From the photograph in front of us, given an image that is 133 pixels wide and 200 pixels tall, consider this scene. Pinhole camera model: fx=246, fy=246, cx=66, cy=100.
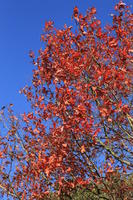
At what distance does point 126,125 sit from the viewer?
688 cm

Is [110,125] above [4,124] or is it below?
below

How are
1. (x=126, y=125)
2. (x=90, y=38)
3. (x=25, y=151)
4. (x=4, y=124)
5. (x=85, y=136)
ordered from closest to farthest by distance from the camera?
(x=85, y=136), (x=90, y=38), (x=126, y=125), (x=25, y=151), (x=4, y=124)

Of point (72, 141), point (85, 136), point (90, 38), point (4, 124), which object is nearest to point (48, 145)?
point (72, 141)

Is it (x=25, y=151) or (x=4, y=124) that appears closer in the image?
(x=25, y=151)

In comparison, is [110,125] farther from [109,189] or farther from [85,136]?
[109,189]

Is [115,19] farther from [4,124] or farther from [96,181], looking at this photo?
[4,124]

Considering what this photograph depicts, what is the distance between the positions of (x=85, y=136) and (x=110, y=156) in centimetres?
114

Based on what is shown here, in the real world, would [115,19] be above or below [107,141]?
above

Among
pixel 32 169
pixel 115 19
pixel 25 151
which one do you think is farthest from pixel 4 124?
pixel 115 19

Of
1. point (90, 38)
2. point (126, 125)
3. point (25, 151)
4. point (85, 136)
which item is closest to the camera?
point (85, 136)

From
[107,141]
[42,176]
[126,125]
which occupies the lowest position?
[42,176]

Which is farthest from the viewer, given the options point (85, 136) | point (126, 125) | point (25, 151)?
point (25, 151)

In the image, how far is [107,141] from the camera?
656 centimetres

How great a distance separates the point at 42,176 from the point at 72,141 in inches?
69.5
